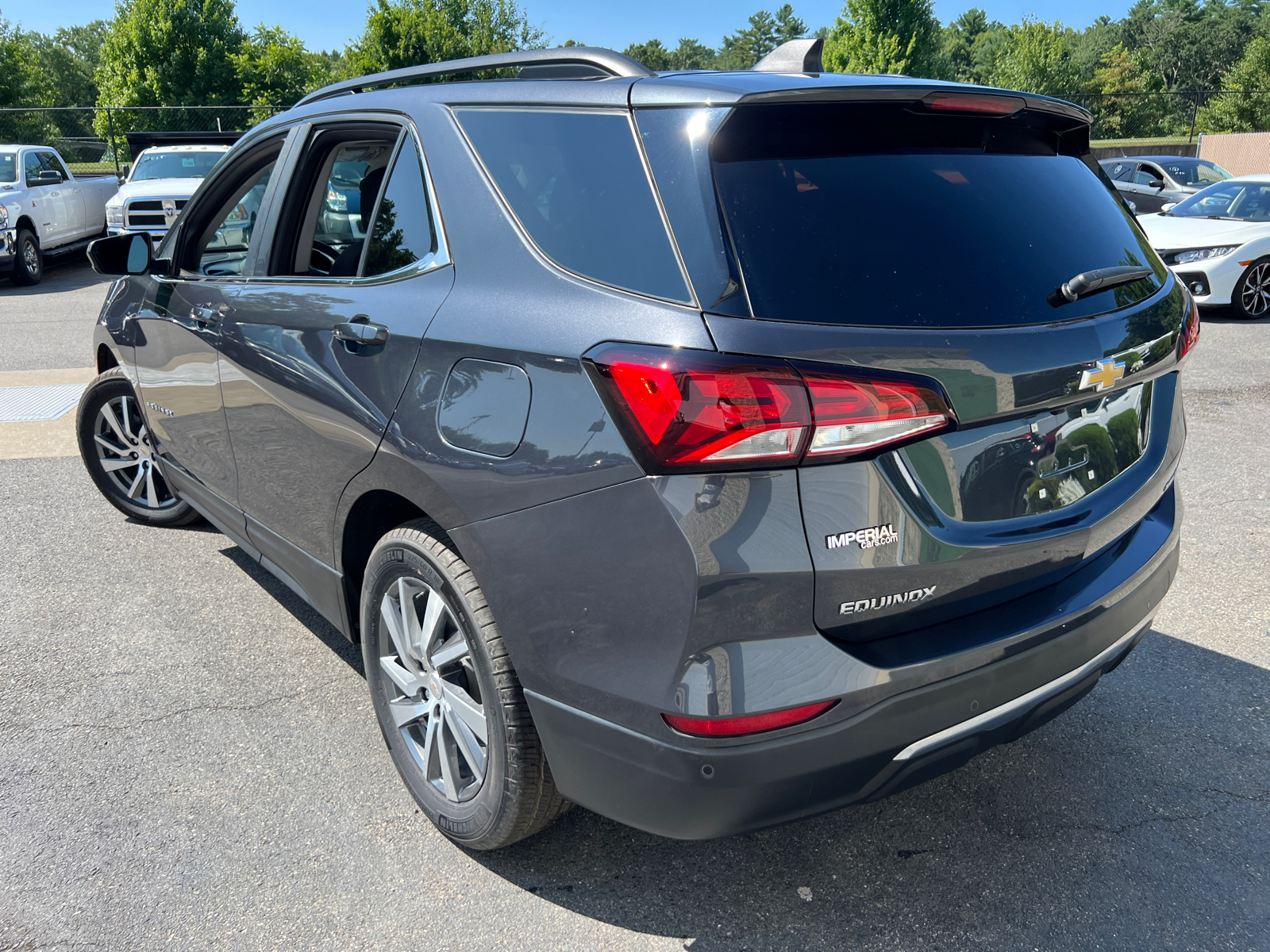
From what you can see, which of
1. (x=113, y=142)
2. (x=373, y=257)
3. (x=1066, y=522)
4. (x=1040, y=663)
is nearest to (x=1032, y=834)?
(x=1040, y=663)

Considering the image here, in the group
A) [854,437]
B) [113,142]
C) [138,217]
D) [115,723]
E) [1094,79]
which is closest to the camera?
[854,437]

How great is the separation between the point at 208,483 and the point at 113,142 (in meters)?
27.7

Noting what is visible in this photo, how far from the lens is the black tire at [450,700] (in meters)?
2.17

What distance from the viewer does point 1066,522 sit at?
2.10 m

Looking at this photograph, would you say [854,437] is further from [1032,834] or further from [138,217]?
[138,217]

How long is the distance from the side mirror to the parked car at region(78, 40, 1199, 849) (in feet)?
5.78

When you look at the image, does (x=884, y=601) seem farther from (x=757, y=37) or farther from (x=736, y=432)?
(x=757, y=37)

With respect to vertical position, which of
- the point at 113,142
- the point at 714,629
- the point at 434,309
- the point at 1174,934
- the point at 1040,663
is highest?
the point at 113,142

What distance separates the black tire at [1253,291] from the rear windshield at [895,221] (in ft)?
33.3

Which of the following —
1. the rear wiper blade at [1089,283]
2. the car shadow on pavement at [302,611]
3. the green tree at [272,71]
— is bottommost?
the car shadow on pavement at [302,611]

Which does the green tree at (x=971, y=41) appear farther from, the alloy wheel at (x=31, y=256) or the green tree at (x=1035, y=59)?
the alloy wheel at (x=31, y=256)

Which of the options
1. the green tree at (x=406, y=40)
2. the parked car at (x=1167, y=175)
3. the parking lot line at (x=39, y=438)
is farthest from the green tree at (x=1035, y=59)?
the parking lot line at (x=39, y=438)

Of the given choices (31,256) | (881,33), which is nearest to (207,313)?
(31,256)

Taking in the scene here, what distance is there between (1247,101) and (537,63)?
39868 millimetres
